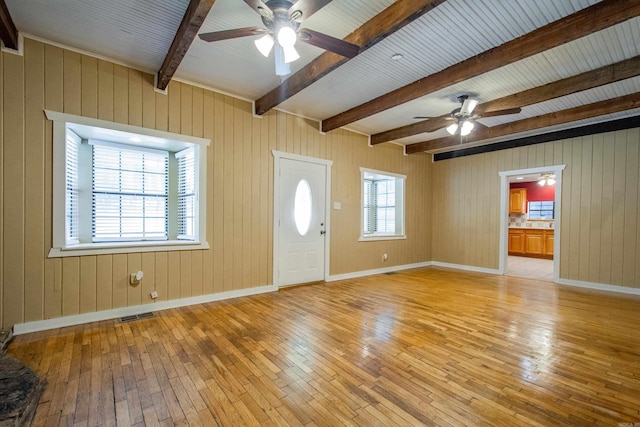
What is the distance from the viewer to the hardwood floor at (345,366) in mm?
1740

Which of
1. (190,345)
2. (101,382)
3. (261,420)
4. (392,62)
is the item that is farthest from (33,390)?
(392,62)

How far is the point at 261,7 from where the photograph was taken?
2.02 metres

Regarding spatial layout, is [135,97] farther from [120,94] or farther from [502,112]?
[502,112]

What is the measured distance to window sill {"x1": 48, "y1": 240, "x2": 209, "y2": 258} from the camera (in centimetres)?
304

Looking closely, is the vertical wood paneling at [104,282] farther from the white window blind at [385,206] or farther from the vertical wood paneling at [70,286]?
the white window blind at [385,206]

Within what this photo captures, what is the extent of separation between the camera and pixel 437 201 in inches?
291

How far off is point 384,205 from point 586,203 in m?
3.72

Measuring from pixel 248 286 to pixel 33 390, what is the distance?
2.62 m

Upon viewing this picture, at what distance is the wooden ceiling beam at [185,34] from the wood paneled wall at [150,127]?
507 millimetres

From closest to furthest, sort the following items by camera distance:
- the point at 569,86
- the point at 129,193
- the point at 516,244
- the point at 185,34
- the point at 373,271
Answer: the point at 185,34 < the point at 569,86 < the point at 129,193 < the point at 373,271 < the point at 516,244

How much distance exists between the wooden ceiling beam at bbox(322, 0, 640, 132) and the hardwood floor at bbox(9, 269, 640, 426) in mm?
2743

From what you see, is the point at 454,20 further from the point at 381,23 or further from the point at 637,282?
the point at 637,282

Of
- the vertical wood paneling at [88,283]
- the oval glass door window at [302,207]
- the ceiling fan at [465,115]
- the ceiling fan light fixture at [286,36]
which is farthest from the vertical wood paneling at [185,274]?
the ceiling fan at [465,115]

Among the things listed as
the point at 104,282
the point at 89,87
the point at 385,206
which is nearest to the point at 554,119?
the point at 385,206
